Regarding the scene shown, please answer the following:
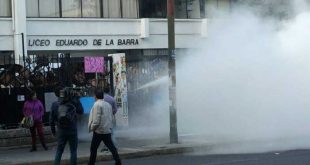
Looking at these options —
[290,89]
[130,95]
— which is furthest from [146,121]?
[290,89]

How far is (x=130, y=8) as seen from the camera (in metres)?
33.4

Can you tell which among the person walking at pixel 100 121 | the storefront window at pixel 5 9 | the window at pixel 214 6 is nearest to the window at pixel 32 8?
the storefront window at pixel 5 9

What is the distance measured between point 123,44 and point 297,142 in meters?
18.9

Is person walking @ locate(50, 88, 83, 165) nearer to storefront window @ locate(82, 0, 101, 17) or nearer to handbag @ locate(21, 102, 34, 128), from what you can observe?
handbag @ locate(21, 102, 34, 128)

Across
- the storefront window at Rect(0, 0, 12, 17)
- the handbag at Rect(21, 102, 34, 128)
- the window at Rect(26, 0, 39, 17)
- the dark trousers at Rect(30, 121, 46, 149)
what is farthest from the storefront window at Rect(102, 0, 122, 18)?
the handbag at Rect(21, 102, 34, 128)

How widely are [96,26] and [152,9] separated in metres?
3.80

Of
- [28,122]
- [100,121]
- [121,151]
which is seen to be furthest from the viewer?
[28,122]

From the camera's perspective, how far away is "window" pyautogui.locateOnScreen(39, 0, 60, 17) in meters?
30.8

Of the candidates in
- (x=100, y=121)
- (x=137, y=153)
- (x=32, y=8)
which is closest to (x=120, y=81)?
(x=137, y=153)

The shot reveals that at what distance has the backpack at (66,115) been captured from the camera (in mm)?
10625

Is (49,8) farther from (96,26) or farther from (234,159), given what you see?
(234,159)

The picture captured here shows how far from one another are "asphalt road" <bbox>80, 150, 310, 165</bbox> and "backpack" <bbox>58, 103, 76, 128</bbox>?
2316 mm

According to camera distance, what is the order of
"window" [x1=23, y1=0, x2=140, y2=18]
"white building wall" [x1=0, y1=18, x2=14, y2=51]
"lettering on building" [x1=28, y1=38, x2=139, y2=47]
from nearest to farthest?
"white building wall" [x1=0, y1=18, x2=14, y2=51], "lettering on building" [x1=28, y1=38, x2=139, y2=47], "window" [x1=23, y1=0, x2=140, y2=18]

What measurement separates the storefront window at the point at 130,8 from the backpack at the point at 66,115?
22681 millimetres
